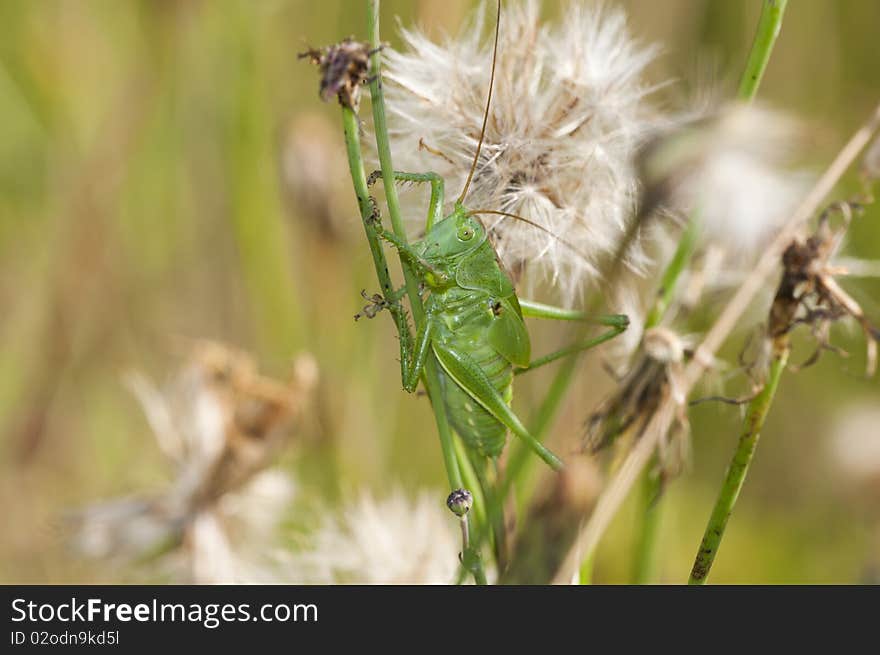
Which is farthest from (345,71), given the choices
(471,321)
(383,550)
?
(383,550)

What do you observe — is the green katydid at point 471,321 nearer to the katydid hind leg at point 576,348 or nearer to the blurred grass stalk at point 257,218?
the katydid hind leg at point 576,348

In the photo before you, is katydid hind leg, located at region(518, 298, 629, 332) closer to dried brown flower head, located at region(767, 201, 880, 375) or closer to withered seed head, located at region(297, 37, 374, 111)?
dried brown flower head, located at region(767, 201, 880, 375)

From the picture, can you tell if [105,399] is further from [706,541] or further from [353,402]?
[706,541]

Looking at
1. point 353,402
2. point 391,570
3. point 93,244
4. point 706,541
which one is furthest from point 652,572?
point 93,244

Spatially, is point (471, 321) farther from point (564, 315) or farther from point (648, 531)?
point (648, 531)

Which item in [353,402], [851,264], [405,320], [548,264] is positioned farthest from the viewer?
[353,402]

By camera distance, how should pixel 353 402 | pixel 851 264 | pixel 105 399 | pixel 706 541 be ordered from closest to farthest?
pixel 706 541, pixel 851 264, pixel 353 402, pixel 105 399
